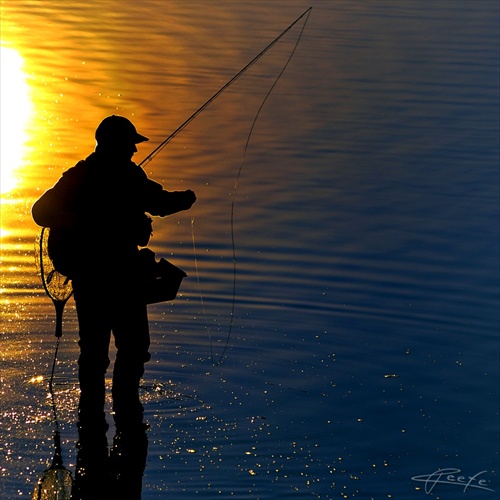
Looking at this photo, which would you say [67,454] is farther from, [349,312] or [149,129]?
[149,129]

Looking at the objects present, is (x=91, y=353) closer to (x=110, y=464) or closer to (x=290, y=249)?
(x=110, y=464)

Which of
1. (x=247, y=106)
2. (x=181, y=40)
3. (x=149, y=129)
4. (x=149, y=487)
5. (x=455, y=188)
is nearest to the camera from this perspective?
(x=149, y=487)

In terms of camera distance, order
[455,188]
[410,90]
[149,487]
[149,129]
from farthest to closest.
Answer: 1. [410,90]
2. [149,129]
3. [455,188]
4. [149,487]

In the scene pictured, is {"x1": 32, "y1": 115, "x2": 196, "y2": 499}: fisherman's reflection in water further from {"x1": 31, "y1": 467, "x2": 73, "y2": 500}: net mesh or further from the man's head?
{"x1": 31, "y1": 467, "x2": 73, "y2": 500}: net mesh

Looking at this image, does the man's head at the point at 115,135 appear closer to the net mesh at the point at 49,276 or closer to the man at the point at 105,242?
the man at the point at 105,242

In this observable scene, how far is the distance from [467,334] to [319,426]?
7.17ft

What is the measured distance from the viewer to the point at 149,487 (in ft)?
23.8

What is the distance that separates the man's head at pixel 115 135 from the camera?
7961mm

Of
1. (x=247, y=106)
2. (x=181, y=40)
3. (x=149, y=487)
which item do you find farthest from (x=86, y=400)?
(x=181, y=40)

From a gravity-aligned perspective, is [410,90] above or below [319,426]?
above

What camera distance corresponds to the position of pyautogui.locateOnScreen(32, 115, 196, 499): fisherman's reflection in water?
7914 mm

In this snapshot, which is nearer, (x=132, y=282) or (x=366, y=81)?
(x=132, y=282)

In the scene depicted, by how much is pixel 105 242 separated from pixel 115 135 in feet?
1.93
